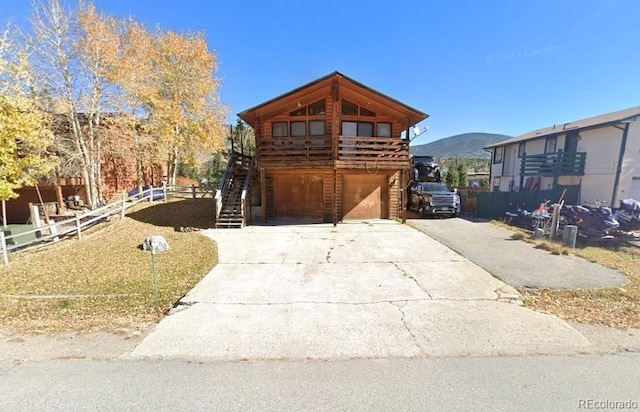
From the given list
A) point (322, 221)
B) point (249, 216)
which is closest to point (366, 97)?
point (322, 221)

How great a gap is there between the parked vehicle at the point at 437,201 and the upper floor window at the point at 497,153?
40.8 ft

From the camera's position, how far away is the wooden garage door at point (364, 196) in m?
13.8

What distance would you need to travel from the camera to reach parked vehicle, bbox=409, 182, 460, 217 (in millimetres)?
15414

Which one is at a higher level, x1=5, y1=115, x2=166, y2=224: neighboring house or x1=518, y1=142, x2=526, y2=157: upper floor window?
x1=518, y1=142, x2=526, y2=157: upper floor window

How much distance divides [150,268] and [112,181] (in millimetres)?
20154

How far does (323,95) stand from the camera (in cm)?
1281

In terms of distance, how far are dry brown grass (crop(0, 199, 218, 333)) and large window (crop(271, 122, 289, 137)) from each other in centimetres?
631

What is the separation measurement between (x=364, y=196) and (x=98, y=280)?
10.9 m

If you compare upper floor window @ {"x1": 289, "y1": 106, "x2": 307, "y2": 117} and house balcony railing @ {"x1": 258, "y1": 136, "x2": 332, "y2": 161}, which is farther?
upper floor window @ {"x1": 289, "y1": 106, "x2": 307, "y2": 117}

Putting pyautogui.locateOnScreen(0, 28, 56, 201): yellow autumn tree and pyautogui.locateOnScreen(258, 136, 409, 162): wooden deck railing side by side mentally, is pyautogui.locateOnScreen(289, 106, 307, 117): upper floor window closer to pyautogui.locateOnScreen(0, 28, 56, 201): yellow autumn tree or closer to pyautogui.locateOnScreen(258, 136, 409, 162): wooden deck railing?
pyautogui.locateOnScreen(258, 136, 409, 162): wooden deck railing

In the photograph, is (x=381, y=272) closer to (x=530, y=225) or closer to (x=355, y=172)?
(x=355, y=172)

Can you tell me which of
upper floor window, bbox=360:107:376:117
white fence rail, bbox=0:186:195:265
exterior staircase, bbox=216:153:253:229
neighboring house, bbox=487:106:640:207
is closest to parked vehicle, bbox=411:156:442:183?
neighboring house, bbox=487:106:640:207

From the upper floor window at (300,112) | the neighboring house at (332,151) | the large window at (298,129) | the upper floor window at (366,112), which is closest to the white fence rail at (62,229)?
the neighboring house at (332,151)

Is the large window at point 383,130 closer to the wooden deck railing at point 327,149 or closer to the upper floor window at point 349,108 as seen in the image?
the wooden deck railing at point 327,149
